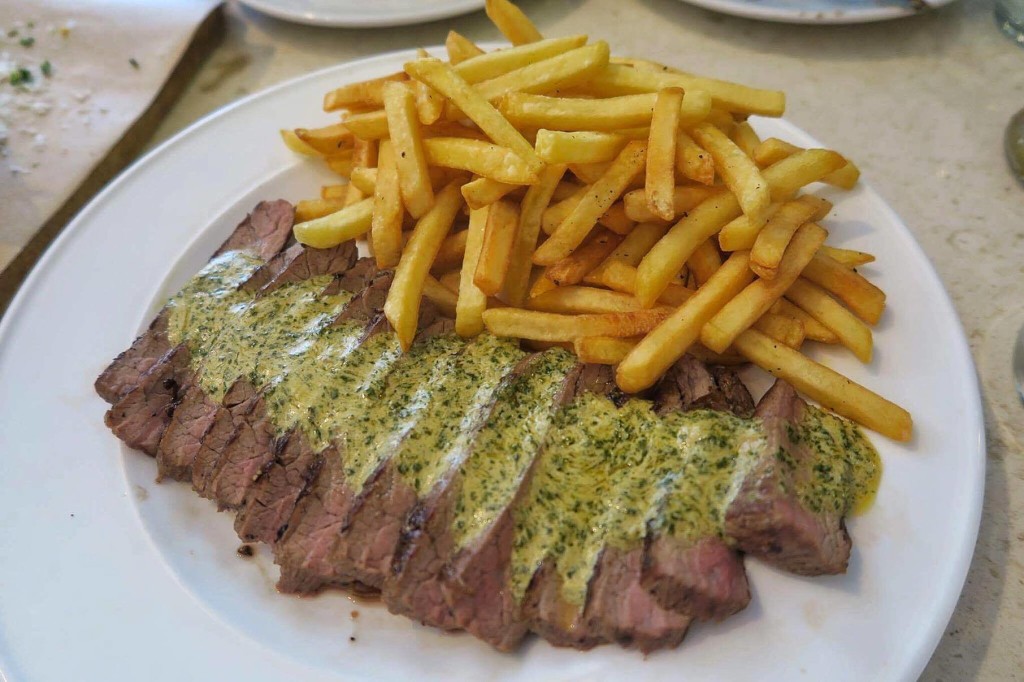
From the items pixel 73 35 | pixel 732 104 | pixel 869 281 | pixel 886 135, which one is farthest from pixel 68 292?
pixel 886 135

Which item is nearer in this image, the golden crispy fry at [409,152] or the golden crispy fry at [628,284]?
the golden crispy fry at [628,284]

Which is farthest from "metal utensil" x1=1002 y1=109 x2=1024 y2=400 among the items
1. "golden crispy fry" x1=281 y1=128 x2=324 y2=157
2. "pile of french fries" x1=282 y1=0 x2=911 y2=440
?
"golden crispy fry" x1=281 y1=128 x2=324 y2=157

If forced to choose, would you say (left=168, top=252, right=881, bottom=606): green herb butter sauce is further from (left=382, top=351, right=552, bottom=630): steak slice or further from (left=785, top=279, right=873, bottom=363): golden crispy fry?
(left=785, top=279, right=873, bottom=363): golden crispy fry

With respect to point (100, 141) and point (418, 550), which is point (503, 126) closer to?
point (418, 550)

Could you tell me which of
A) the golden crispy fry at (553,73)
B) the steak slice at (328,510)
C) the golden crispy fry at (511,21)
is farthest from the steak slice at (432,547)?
the golden crispy fry at (511,21)

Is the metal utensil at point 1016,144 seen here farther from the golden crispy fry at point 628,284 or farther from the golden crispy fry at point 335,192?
the golden crispy fry at point 335,192

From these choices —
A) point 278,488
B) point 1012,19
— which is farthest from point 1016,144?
point 278,488
